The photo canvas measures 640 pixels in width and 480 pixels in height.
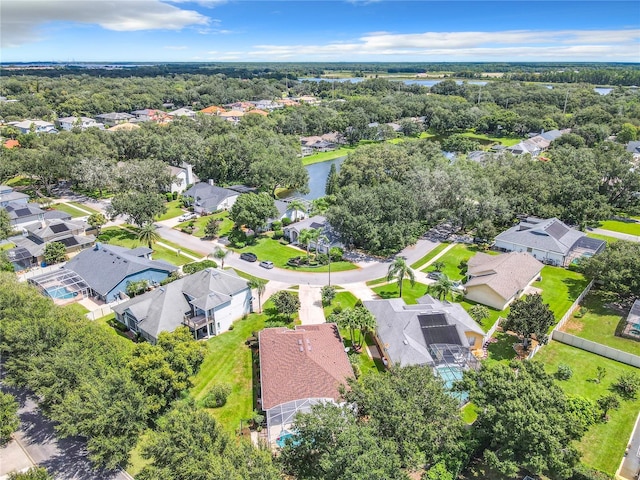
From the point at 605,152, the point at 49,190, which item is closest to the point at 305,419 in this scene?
the point at 49,190

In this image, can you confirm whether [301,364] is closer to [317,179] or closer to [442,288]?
[442,288]

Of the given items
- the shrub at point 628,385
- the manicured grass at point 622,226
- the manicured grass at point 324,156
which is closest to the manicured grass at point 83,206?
the manicured grass at point 324,156

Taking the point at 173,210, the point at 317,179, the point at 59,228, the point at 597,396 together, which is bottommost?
the point at 597,396

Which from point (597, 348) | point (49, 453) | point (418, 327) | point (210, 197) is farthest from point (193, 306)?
point (210, 197)

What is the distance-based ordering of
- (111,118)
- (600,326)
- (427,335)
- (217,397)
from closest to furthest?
1. (217,397)
2. (427,335)
3. (600,326)
4. (111,118)

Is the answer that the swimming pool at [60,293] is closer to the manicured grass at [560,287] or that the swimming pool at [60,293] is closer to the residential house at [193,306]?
the residential house at [193,306]

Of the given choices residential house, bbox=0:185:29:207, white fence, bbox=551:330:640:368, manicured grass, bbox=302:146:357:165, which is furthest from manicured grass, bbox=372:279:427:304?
manicured grass, bbox=302:146:357:165

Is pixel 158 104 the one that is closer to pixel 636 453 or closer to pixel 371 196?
pixel 371 196
